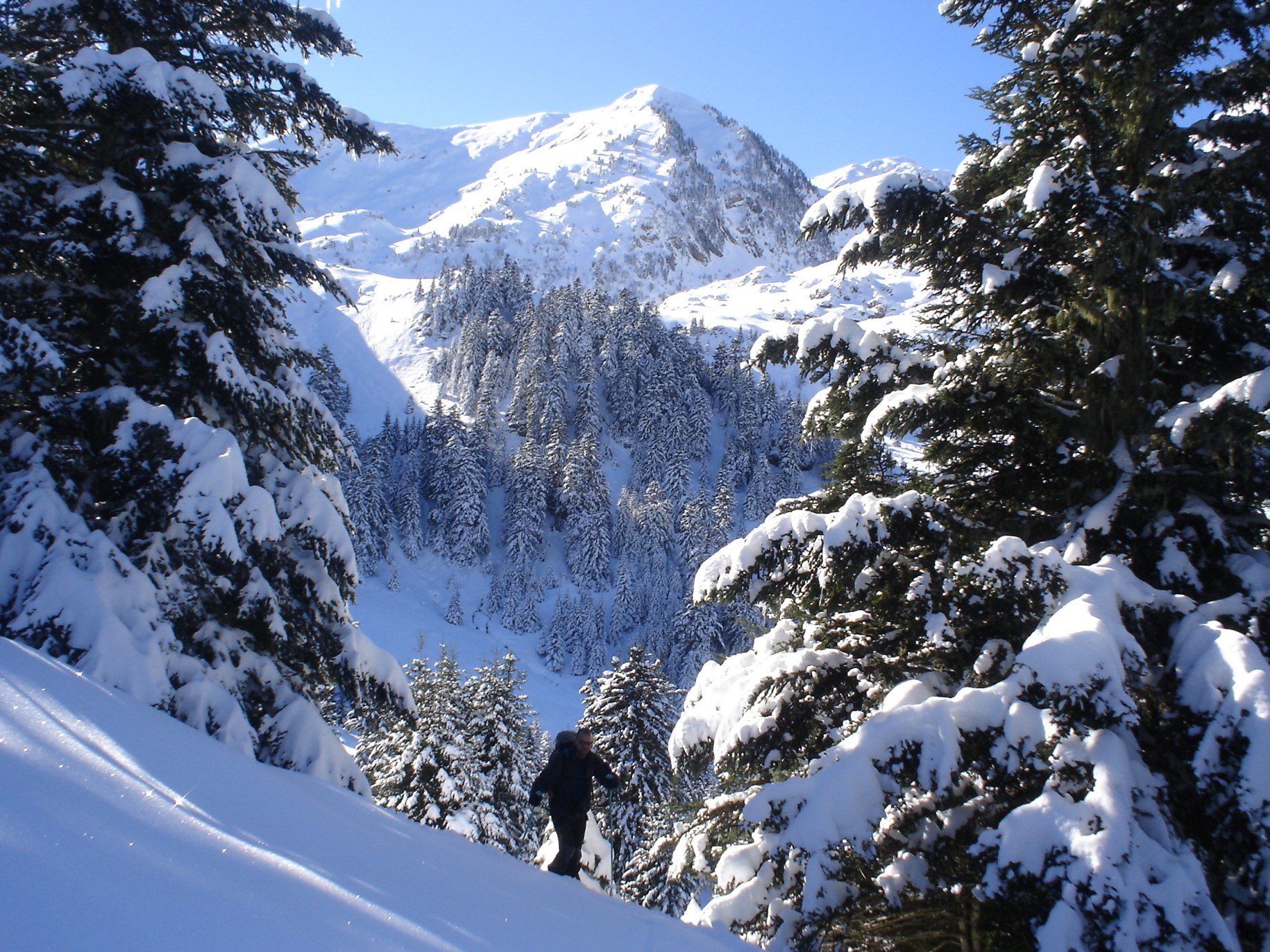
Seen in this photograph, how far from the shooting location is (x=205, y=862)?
241 cm

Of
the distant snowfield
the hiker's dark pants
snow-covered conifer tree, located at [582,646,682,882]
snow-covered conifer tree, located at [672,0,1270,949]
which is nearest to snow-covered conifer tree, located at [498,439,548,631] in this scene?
snow-covered conifer tree, located at [582,646,682,882]

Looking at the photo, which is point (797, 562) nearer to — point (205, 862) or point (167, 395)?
point (205, 862)

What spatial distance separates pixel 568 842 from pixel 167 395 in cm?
551

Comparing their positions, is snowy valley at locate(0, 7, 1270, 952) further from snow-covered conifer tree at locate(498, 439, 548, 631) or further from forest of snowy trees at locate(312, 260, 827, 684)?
snow-covered conifer tree at locate(498, 439, 548, 631)

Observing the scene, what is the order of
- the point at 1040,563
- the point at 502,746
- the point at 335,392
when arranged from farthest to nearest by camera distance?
the point at 335,392, the point at 502,746, the point at 1040,563

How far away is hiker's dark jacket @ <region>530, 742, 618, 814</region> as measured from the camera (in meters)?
6.08

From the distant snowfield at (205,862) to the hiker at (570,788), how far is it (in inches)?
56.8

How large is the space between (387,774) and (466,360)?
3470 inches

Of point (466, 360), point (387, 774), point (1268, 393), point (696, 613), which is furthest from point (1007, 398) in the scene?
point (466, 360)

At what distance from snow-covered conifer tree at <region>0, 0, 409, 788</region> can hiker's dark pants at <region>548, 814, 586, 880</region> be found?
1.97m

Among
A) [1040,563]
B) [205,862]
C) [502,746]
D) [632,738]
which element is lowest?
[502,746]

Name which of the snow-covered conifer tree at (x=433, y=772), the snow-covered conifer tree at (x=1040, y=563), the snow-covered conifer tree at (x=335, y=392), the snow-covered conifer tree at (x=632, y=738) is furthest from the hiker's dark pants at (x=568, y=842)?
the snow-covered conifer tree at (x=335, y=392)

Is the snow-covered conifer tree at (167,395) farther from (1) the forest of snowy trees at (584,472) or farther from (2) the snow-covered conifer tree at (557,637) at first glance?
(2) the snow-covered conifer tree at (557,637)

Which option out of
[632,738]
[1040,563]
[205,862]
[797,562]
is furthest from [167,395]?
[632,738]
